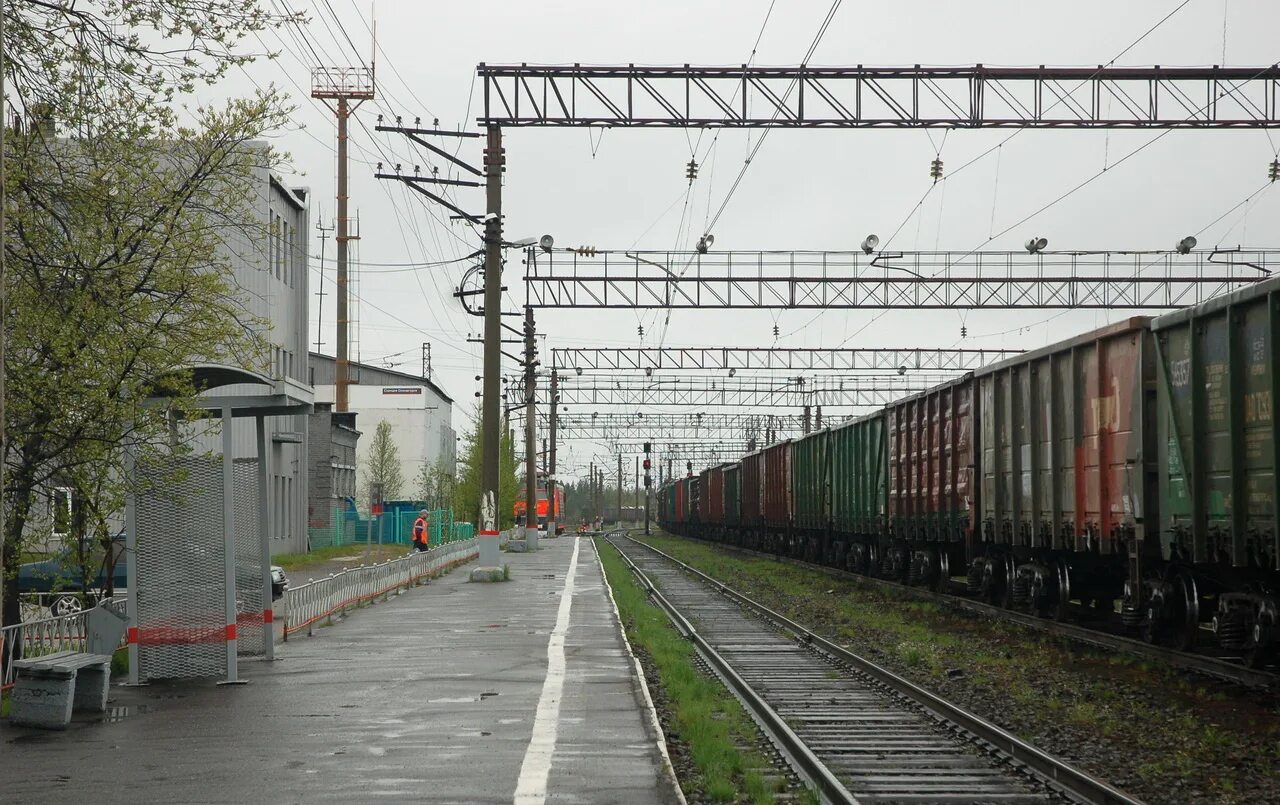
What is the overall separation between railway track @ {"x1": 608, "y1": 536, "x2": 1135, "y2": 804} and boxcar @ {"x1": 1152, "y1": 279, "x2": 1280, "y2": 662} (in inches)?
116

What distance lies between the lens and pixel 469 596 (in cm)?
2539

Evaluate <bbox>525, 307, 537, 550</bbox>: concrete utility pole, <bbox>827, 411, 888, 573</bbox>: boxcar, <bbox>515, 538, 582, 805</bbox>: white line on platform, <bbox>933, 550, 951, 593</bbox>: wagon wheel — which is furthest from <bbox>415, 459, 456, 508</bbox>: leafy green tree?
<bbox>515, 538, 582, 805</bbox>: white line on platform

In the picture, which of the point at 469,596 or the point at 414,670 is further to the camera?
the point at 469,596

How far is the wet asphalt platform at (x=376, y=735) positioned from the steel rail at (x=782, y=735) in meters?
0.93

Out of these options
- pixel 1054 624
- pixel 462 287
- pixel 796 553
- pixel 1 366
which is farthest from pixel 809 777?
pixel 796 553

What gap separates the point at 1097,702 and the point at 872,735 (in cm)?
243

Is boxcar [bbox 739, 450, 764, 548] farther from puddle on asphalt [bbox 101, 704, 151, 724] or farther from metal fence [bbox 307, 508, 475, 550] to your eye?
puddle on asphalt [bbox 101, 704, 151, 724]

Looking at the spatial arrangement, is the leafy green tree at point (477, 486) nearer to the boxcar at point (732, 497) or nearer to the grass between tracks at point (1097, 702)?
the boxcar at point (732, 497)

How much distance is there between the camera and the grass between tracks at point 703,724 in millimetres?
8344

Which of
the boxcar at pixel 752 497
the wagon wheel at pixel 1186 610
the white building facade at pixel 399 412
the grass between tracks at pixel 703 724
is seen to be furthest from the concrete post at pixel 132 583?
the white building facade at pixel 399 412

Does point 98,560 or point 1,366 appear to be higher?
point 1,366

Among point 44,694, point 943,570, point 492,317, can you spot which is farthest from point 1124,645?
point 492,317

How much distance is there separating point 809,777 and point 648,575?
2692 centimetres

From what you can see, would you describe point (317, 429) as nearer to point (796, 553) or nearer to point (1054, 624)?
point (796, 553)
